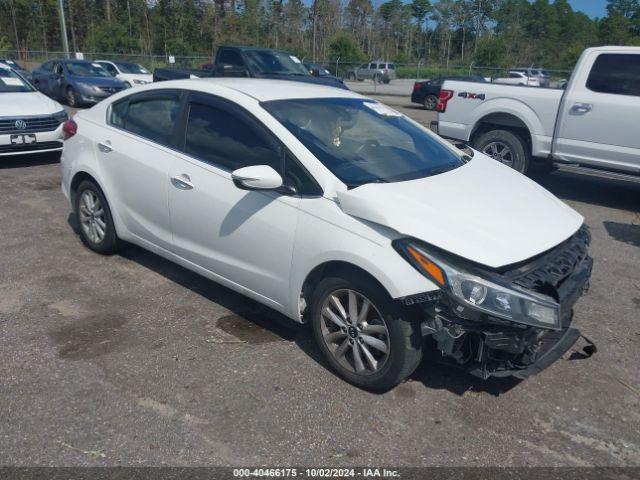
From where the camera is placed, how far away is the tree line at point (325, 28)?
2018 inches

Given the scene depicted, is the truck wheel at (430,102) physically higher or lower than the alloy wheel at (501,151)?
lower

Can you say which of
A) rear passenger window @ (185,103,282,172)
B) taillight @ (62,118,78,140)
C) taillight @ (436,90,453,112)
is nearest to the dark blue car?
taillight @ (436,90,453,112)

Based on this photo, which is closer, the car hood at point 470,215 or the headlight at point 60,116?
the car hood at point 470,215

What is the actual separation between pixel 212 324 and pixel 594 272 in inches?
142

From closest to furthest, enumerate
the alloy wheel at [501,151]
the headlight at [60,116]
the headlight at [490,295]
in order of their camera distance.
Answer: the headlight at [490,295] < the alloy wheel at [501,151] < the headlight at [60,116]

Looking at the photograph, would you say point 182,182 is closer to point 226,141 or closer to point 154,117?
point 226,141

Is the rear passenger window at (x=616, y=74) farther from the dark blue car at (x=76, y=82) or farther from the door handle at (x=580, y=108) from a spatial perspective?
the dark blue car at (x=76, y=82)

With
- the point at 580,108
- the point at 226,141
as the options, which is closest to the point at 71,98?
the point at 580,108

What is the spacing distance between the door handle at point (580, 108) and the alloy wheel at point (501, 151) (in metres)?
1.03

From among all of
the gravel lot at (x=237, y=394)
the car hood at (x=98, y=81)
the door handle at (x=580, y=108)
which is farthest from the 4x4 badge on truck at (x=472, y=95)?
the car hood at (x=98, y=81)

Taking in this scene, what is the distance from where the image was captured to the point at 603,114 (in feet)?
24.2

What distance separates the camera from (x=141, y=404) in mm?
3080

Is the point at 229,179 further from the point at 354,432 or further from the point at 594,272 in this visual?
the point at 594,272

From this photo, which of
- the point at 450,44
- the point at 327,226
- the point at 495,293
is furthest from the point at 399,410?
the point at 450,44
